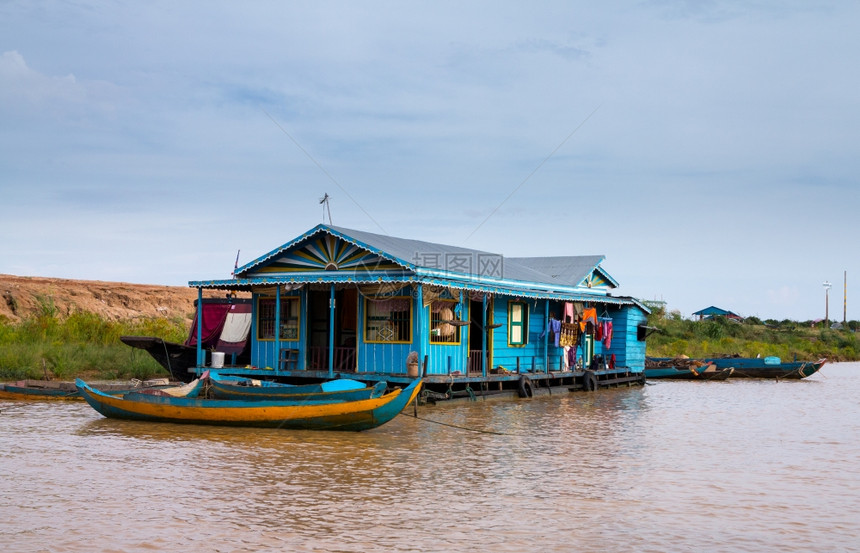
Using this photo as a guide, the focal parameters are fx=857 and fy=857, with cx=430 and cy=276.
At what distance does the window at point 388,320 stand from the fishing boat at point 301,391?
351 cm

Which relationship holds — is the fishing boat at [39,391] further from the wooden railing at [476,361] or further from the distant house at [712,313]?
the distant house at [712,313]

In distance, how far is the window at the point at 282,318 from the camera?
71.7 ft

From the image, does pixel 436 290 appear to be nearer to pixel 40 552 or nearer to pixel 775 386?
pixel 40 552

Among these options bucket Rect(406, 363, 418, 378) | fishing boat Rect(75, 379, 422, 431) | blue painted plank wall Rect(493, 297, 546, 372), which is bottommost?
fishing boat Rect(75, 379, 422, 431)

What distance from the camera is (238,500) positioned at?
1017cm

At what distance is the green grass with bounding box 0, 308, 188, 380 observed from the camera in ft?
76.5

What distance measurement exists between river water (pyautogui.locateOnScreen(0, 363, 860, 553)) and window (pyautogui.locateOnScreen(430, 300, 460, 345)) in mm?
2503

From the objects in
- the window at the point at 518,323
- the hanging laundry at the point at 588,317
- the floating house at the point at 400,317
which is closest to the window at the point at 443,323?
the floating house at the point at 400,317

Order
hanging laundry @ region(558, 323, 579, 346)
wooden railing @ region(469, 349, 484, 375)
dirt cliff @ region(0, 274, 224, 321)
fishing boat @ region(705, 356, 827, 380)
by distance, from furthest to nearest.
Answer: dirt cliff @ region(0, 274, 224, 321) → fishing boat @ region(705, 356, 827, 380) → hanging laundry @ region(558, 323, 579, 346) → wooden railing @ region(469, 349, 484, 375)

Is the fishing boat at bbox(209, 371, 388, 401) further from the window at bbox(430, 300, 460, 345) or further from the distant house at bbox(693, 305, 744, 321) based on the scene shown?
the distant house at bbox(693, 305, 744, 321)

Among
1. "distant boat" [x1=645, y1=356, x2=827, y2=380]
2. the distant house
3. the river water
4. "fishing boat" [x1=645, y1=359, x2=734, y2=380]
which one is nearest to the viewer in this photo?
the river water

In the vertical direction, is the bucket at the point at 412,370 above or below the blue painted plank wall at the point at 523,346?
below

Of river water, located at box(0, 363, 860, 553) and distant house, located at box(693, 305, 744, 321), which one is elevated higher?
distant house, located at box(693, 305, 744, 321)

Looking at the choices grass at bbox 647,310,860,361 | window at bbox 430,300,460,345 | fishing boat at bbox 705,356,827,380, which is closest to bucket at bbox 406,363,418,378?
window at bbox 430,300,460,345
